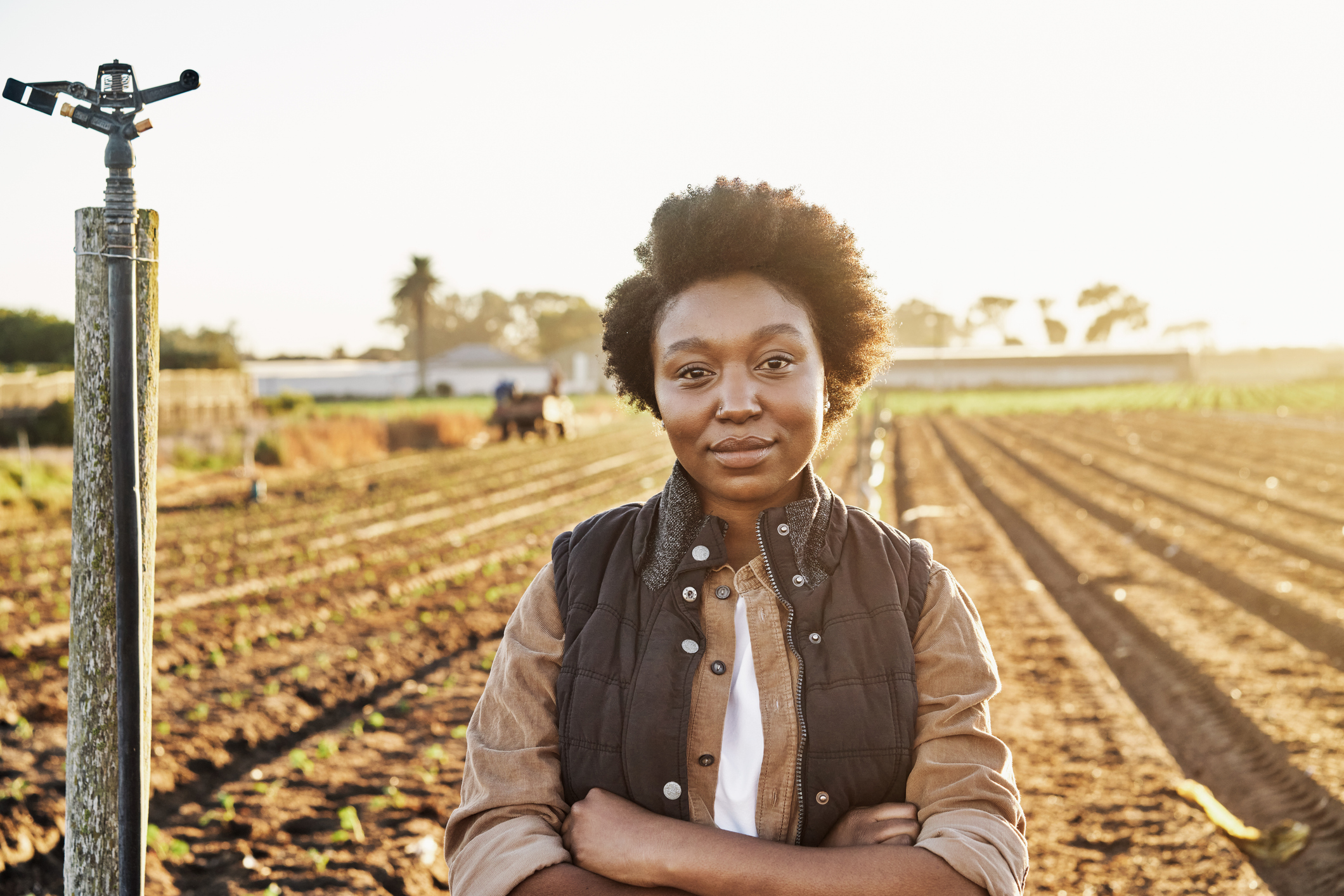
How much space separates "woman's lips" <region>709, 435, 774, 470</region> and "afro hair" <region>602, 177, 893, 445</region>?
0.93ft

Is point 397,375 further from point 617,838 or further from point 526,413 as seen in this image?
point 617,838

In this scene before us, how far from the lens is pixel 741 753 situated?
1.69 metres

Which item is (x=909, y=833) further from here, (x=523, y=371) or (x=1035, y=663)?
(x=523, y=371)

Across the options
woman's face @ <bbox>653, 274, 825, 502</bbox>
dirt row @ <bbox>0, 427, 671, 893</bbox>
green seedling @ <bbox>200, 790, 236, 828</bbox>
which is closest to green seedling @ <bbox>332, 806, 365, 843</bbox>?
dirt row @ <bbox>0, 427, 671, 893</bbox>

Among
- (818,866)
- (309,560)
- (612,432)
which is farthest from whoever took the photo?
(612,432)

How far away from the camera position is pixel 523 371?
58.4 meters

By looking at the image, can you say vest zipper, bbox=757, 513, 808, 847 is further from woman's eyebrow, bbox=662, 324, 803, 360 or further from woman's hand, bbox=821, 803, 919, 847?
woman's eyebrow, bbox=662, 324, 803, 360

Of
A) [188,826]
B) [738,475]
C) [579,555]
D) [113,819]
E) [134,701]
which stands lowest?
[188,826]

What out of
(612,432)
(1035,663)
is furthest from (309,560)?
(612,432)

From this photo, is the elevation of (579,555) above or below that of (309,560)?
above

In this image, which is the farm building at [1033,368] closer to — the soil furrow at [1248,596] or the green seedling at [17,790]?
the soil furrow at [1248,596]

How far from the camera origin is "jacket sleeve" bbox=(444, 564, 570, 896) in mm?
1598

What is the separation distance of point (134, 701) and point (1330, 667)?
7.24 m

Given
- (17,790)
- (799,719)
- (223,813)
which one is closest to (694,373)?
(799,719)
